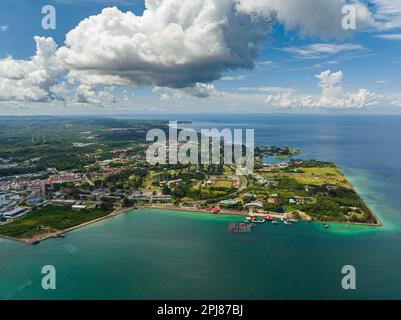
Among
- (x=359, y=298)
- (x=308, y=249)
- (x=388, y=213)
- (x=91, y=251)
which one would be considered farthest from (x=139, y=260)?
(x=388, y=213)

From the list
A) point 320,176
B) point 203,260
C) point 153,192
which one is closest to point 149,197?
point 153,192

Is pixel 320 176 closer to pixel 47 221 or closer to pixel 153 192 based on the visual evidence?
pixel 153 192

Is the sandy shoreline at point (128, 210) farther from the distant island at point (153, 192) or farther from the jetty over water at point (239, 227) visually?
the jetty over water at point (239, 227)

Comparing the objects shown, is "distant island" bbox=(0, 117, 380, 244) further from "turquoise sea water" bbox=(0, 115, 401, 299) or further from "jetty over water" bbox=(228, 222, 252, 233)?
"jetty over water" bbox=(228, 222, 252, 233)

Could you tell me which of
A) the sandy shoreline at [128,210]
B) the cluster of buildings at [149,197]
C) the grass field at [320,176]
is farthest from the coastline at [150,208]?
the grass field at [320,176]

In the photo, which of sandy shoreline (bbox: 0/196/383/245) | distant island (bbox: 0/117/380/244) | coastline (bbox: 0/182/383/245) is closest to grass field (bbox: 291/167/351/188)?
distant island (bbox: 0/117/380/244)
